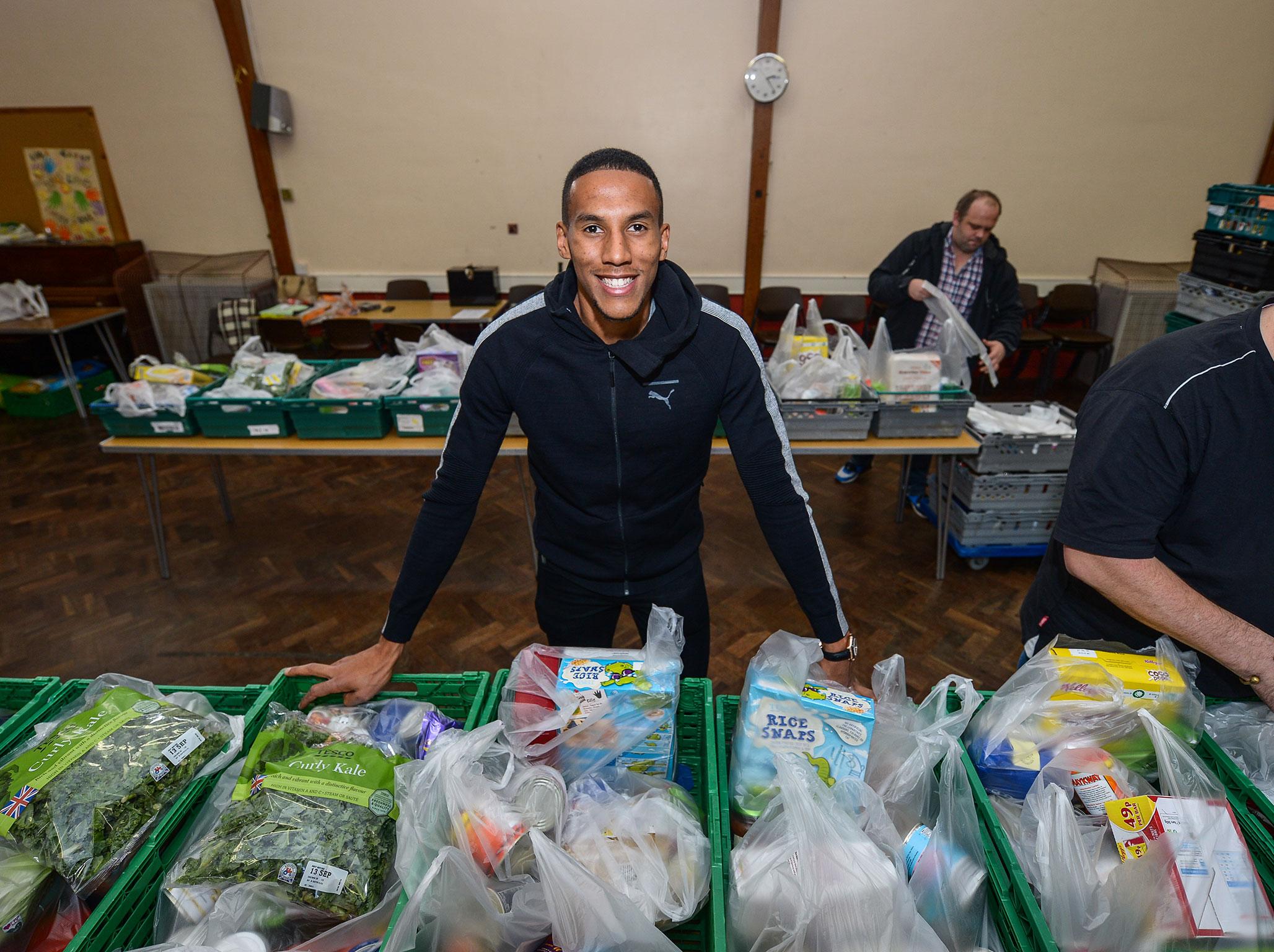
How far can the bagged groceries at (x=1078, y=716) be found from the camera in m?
0.92

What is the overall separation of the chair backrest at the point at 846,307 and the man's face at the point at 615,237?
16.0 ft

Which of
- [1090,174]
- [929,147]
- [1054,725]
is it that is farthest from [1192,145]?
[1054,725]

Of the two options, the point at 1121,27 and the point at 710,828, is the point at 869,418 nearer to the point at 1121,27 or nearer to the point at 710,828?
the point at 710,828

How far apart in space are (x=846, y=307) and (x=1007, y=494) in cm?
314

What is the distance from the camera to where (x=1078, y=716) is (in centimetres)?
92

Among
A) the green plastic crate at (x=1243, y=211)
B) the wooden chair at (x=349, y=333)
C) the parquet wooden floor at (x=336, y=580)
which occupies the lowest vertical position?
the parquet wooden floor at (x=336, y=580)

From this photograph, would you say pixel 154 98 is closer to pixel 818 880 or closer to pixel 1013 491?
pixel 1013 491

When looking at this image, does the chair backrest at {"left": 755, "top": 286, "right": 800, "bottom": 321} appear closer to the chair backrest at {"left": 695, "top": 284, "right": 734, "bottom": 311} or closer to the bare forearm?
the chair backrest at {"left": 695, "top": 284, "right": 734, "bottom": 311}

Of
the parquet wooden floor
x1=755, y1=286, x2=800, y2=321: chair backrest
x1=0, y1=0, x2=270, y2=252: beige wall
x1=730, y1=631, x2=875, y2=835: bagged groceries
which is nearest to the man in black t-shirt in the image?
x1=730, y1=631, x2=875, y2=835: bagged groceries

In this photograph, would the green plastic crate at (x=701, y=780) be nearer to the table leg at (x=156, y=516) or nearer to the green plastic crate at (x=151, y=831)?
the green plastic crate at (x=151, y=831)

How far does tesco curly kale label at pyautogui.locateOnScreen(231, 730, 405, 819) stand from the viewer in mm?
857

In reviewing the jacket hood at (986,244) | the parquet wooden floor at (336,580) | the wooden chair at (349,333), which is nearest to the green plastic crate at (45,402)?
the parquet wooden floor at (336,580)

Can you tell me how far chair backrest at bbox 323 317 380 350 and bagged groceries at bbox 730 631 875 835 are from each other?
4.51 meters

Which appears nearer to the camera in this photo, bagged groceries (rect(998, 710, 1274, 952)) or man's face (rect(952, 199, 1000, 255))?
bagged groceries (rect(998, 710, 1274, 952))
